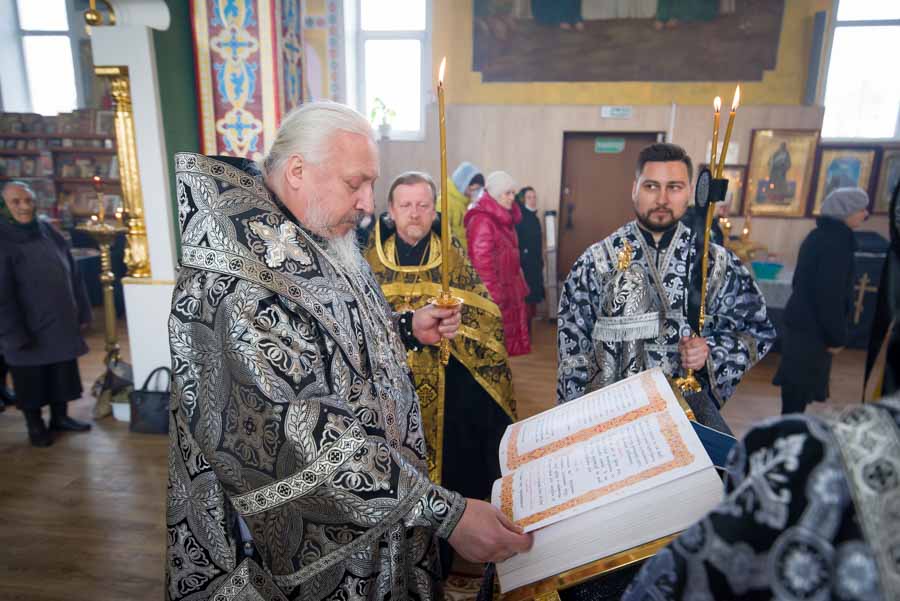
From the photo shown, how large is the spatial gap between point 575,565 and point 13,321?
3.97 m

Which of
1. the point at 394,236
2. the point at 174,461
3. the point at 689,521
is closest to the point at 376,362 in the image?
the point at 174,461

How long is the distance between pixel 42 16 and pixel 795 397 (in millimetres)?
11641

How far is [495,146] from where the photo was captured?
25.6ft

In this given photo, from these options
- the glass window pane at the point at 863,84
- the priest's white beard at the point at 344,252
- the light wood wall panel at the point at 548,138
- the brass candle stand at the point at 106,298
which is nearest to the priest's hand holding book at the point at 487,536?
the priest's white beard at the point at 344,252

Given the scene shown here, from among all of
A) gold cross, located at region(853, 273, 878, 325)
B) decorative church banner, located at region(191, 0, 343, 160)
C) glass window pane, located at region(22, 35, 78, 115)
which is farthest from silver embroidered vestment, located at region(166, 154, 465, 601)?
glass window pane, located at region(22, 35, 78, 115)

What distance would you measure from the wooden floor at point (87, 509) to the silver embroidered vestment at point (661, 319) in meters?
1.29

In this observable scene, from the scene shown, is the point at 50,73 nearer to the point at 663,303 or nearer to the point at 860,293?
the point at 663,303

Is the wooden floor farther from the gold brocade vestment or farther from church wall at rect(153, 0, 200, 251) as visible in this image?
church wall at rect(153, 0, 200, 251)

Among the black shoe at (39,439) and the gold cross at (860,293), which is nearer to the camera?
the black shoe at (39,439)

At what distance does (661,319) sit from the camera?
1.92 metres

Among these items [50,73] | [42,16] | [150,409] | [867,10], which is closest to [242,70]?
[150,409]

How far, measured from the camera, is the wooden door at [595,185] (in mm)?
7695

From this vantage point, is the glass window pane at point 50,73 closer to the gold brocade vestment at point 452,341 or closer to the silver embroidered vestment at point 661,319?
the gold brocade vestment at point 452,341

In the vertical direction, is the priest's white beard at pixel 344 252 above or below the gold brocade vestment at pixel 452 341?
above
